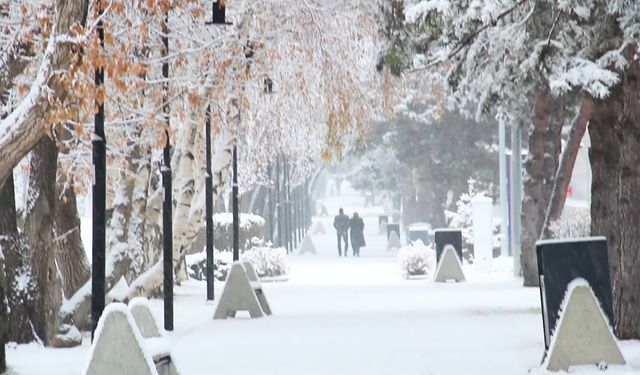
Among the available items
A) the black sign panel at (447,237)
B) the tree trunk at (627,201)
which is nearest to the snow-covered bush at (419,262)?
the black sign panel at (447,237)

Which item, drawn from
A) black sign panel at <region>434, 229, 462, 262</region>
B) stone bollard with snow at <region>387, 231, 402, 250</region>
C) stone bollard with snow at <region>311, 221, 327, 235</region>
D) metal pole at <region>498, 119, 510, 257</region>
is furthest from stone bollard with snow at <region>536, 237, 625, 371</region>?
stone bollard with snow at <region>311, 221, 327, 235</region>

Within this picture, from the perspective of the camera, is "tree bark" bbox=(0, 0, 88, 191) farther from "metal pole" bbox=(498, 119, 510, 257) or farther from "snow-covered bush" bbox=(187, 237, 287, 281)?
"metal pole" bbox=(498, 119, 510, 257)

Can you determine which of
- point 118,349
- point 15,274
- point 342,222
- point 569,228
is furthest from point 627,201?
point 342,222

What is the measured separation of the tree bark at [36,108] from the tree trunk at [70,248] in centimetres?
840

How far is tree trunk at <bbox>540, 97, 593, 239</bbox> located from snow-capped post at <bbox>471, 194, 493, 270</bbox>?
10.7m

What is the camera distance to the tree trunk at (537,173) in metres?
31.4

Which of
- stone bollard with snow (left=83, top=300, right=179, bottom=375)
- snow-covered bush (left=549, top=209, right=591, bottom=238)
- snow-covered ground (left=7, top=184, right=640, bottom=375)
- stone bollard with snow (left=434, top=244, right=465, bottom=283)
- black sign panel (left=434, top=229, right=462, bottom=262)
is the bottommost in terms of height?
snow-covered ground (left=7, top=184, right=640, bottom=375)

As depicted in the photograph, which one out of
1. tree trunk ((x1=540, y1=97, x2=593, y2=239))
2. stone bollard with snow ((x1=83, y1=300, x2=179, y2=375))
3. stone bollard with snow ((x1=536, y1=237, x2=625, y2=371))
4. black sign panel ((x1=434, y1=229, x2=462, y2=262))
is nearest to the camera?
stone bollard with snow ((x1=83, y1=300, x2=179, y2=375))

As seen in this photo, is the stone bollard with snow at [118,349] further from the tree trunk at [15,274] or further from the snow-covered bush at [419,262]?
the snow-covered bush at [419,262]

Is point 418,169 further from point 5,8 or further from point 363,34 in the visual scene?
point 5,8

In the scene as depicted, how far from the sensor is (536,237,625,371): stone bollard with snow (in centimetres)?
1385

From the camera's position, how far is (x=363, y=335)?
20.1m

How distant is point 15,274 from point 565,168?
1427 cm

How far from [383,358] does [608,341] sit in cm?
334
